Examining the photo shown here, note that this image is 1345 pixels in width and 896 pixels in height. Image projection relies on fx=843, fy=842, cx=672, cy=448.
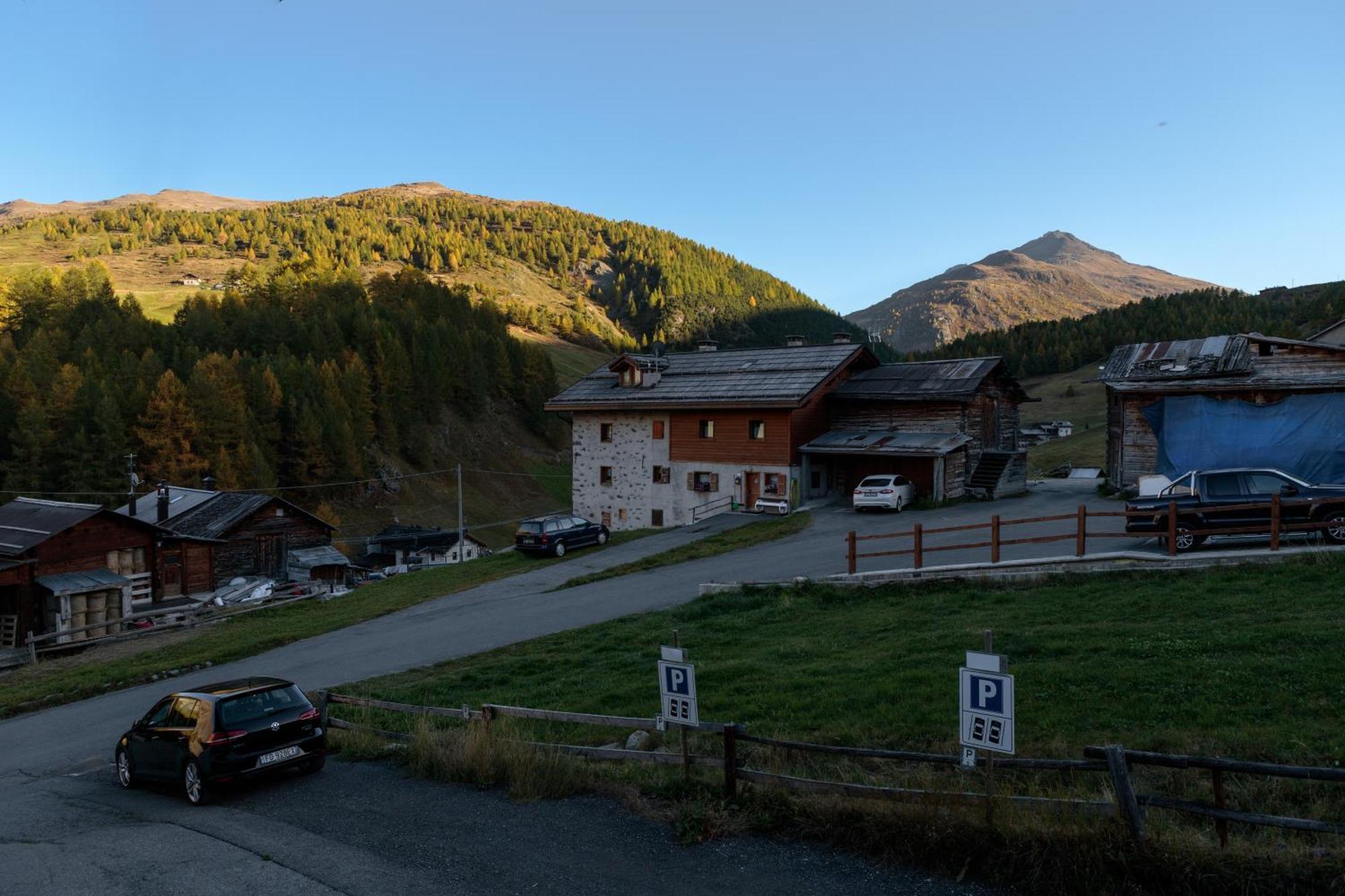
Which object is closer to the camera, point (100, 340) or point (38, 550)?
point (38, 550)

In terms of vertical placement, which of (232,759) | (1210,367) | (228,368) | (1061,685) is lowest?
(232,759)

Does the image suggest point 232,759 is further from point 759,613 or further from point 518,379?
point 518,379

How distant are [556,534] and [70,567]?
Answer: 21.3 m

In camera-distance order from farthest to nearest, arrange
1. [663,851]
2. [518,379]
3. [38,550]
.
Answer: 1. [518,379]
2. [38,550]
3. [663,851]

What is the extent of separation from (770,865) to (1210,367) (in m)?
29.3

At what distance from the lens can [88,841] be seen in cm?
994

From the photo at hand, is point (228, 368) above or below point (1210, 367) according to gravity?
above

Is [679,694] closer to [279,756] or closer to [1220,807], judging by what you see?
[1220,807]

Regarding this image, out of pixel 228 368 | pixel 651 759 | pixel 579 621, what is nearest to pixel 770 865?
pixel 651 759

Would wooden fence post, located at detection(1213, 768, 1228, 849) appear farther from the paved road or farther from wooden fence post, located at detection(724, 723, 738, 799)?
wooden fence post, located at detection(724, 723, 738, 799)

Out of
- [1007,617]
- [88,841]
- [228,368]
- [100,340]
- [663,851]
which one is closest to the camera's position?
[663,851]

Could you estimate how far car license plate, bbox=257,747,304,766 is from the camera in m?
11.5

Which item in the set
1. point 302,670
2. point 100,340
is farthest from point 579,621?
point 100,340

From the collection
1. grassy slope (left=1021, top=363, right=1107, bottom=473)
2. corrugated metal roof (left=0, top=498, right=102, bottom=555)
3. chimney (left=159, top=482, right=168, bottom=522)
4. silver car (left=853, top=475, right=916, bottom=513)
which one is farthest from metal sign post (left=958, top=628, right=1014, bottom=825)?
grassy slope (left=1021, top=363, right=1107, bottom=473)
